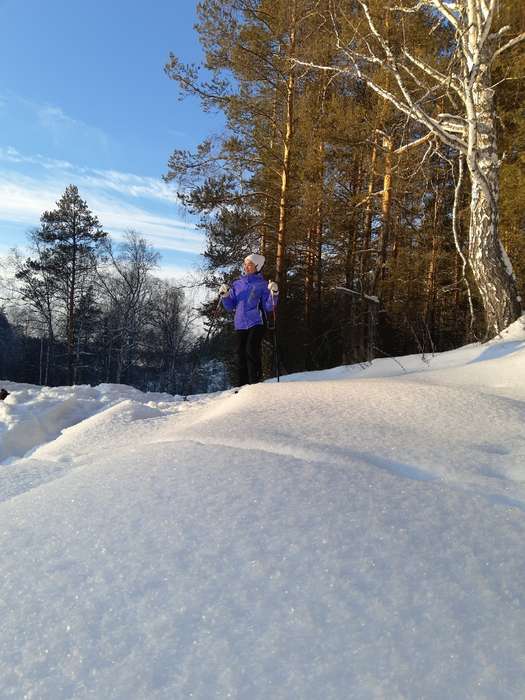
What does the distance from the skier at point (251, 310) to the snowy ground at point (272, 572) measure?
321 centimetres

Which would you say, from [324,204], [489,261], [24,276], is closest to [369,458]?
[489,261]

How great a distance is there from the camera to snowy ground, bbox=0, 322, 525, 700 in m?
0.66

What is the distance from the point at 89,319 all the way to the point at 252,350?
19.2 m

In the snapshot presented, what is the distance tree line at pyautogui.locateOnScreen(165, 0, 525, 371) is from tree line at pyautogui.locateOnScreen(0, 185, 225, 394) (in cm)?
656

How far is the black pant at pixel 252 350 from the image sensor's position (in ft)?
16.2

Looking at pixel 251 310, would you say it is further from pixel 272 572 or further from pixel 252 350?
pixel 272 572

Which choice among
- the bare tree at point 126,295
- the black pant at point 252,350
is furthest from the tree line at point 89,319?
the black pant at point 252,350

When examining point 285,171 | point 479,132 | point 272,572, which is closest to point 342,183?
point 285,171

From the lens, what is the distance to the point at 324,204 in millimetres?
10703

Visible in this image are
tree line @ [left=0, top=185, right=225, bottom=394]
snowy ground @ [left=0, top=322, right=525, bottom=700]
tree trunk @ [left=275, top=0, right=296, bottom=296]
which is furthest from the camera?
tree line @ [left=0, top=185, right=225, bottom=394]

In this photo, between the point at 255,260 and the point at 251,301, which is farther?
the point at 255,260

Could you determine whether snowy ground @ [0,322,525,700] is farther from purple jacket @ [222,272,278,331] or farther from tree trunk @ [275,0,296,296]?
tree trunk @ [275,0,296,296]

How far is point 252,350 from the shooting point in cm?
494

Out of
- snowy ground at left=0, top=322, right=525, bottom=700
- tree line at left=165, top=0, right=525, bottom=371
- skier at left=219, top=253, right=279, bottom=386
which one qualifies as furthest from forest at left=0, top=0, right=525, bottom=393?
snowy ground at left=0, top=322, right=525, bottom=700
